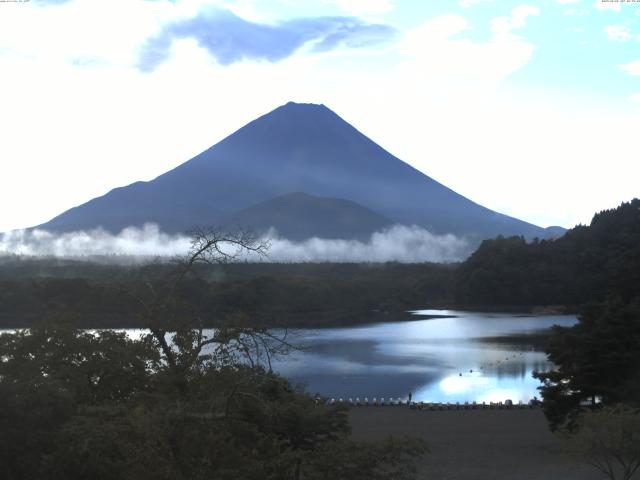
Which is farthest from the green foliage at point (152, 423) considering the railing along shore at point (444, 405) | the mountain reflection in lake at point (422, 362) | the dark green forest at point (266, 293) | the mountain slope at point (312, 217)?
the mountain slope at point (312, 217)

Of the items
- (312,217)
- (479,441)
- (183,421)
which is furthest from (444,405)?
(312,217)

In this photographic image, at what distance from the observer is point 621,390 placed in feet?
36.2

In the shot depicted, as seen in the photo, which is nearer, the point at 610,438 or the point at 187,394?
the point at 187,394

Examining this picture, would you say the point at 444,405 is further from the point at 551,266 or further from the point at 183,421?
the point at 551,266

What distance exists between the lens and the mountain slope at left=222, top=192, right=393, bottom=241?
101550 mm

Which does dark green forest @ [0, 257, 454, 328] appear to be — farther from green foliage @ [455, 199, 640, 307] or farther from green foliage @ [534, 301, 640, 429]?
green foliage @ [534, 301, 640, 429]

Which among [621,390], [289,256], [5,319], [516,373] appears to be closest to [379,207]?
[289,256]

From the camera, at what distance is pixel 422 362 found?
24.8 m

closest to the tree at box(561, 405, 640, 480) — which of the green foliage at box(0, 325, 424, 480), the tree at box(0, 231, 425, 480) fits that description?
the green foliage at box(0, 325, 424, 480)

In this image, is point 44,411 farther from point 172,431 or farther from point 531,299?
point 531,299

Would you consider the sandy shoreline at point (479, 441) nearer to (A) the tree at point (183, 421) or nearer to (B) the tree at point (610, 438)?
(B) the tree at point (610, 438)

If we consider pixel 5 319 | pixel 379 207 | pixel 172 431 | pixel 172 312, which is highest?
pixel 379 207

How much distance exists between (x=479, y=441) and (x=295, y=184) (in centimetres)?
10746

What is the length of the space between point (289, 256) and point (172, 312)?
8654 cm
